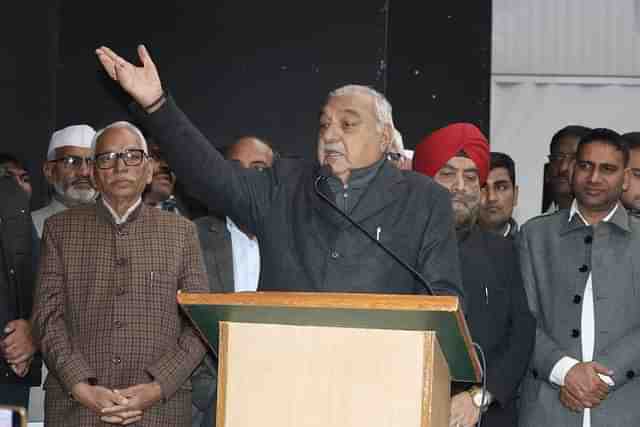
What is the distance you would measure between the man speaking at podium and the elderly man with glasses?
966mm

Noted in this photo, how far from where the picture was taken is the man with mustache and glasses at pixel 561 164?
553 cm

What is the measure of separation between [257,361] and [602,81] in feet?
22.9

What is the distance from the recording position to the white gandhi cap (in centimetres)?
547

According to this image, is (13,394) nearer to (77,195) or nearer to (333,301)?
(77,195)

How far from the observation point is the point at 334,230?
328cm

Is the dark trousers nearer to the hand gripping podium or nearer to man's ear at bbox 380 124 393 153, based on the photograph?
man's ear at bbox 380 124 393 153

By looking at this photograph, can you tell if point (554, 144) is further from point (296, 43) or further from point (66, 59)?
point (66, 59)

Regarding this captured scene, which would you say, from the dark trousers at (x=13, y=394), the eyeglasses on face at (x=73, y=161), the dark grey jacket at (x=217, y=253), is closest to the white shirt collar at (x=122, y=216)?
the dark grey jacket at (x=217, y=253)

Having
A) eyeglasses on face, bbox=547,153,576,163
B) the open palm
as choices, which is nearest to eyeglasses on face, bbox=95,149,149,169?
the open palm

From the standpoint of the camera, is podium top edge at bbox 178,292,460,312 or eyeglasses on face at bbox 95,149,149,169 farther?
eyeglasses on face at bbox 95,149,149,169

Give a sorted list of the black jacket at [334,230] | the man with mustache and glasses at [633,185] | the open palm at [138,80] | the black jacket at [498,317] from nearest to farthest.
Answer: the open palm at [138,80] < the black jacket at [334,230] < the black jacket at [498,317] < the man with mustache and glasses at [633,185]

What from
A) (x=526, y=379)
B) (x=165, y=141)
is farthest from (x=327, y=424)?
(x=526, y=379)

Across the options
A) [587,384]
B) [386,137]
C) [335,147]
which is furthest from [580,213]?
[335,147]

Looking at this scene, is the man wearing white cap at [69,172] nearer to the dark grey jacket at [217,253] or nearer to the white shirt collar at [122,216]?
the dark grey jacket at [217,253]
